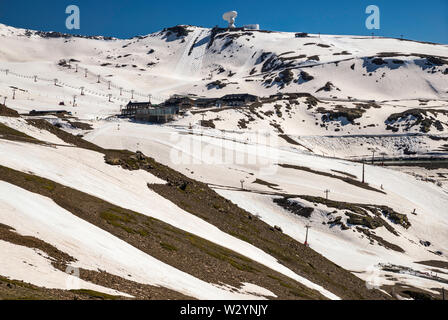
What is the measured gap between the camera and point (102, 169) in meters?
62.9

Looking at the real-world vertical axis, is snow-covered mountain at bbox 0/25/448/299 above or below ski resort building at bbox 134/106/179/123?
below

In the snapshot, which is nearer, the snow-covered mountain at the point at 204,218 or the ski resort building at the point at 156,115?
the snow-covered mountain at the point at 204,218

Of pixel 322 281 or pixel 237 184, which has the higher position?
pixel 237 184

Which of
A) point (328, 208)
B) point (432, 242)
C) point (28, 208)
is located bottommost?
point (432, 242)

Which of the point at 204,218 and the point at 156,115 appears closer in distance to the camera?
the point at 204,218

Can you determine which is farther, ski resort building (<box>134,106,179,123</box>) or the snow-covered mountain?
ski resort building (<box>134,106,179,123</box>)

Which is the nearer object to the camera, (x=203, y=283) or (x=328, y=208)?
(x=203, y=283)

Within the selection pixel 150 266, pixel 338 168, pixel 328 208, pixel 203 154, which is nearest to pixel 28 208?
pixel 150 266

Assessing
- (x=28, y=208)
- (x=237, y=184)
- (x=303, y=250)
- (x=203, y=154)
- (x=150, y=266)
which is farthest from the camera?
(x=203, y=154)

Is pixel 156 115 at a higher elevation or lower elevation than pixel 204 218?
higher

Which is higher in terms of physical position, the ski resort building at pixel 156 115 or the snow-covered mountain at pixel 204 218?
the ski resort building at pixel 156 115
